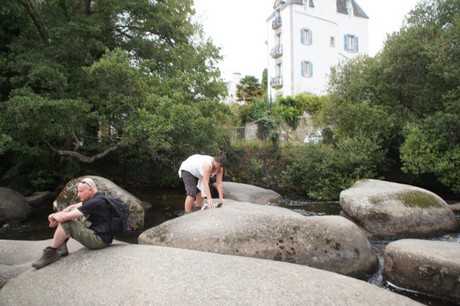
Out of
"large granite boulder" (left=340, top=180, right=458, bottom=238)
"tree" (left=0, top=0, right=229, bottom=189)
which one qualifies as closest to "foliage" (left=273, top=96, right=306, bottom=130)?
"tree" (left=0, top=0, right=229, bottom=189)

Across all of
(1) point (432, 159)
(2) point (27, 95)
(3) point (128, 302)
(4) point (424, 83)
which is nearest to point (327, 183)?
(1) point (432, 159)

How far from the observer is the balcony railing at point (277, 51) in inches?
1567

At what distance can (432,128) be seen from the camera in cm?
1501

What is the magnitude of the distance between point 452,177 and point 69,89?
1481 centimetres

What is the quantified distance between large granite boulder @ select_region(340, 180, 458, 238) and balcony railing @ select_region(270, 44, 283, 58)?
106 ft

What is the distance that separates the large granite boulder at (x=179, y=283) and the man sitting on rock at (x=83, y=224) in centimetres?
15

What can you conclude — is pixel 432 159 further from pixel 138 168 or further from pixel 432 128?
pixel 138 168

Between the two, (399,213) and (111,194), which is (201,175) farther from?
(399,213)

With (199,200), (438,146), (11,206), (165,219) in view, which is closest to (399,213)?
(199,200)

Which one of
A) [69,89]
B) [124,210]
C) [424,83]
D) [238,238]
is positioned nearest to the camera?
[124,210]

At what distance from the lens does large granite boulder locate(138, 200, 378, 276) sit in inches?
243

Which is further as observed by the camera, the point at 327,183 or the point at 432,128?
the point at 327,183

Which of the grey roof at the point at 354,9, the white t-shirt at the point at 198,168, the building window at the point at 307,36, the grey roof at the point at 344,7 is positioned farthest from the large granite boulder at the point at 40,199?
the grey roof at the point at 354,9

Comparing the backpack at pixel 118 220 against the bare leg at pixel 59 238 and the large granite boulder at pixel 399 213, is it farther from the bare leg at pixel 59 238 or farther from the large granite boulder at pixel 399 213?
the large granite boulder at pixel 399 213
